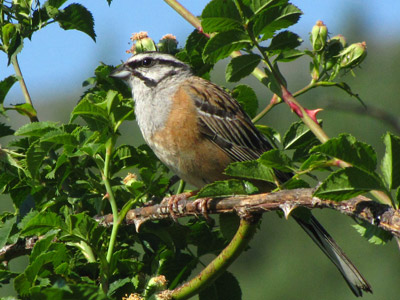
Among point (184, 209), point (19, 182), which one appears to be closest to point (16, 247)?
point (19, 182)

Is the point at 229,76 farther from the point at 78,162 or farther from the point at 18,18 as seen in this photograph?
the point at 18,18

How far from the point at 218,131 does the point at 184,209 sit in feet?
4.19

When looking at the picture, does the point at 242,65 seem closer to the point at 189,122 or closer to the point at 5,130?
the point at 5,130

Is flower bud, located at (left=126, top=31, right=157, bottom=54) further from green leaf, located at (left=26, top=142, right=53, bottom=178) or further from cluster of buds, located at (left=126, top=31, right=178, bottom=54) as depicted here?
green leaf, located at (left=26, top=142, right=53, bottom=178)

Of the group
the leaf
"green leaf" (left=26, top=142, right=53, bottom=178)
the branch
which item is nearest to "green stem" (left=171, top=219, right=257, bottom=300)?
the branch

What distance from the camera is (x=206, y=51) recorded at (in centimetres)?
206

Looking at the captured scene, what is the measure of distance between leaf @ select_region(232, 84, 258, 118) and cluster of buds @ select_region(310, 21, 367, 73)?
0.45 m

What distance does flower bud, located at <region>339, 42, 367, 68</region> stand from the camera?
227 centimetres

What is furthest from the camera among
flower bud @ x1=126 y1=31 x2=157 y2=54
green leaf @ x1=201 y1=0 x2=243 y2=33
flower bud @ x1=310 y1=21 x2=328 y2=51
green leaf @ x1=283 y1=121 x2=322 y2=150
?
flower bud @ x1=126 y1=31 x2=157 y2=54

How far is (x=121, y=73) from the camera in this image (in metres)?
2.68

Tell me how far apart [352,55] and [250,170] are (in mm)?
746

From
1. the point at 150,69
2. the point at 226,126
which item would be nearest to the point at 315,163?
the point at 226,126

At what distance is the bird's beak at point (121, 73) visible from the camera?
2.56m

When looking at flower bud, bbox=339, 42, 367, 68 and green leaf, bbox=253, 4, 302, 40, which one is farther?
flower bud, bbox=339, 42, 367, 68
